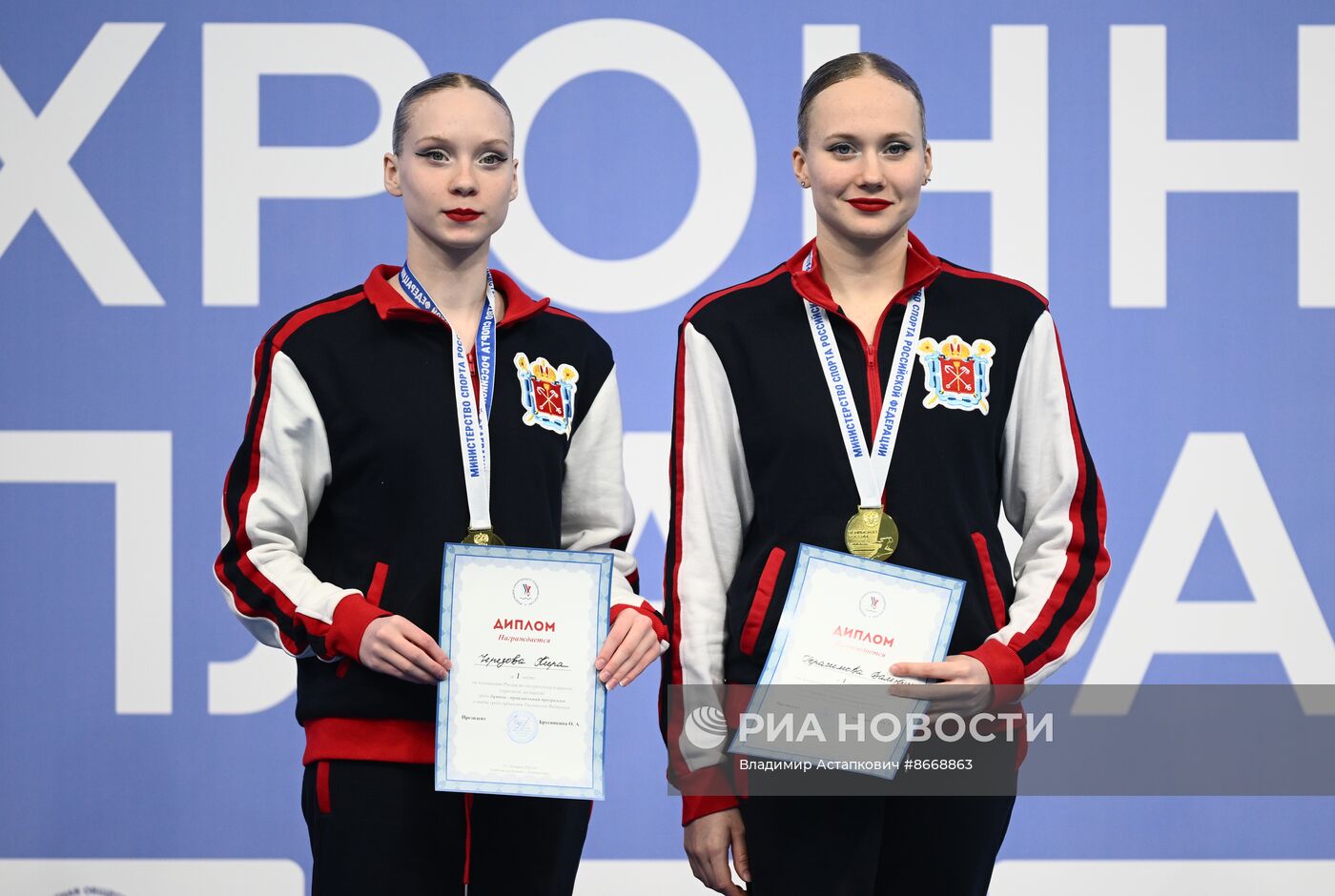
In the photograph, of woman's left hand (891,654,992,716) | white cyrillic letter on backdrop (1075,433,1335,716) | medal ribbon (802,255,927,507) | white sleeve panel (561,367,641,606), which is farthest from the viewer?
white cyrillic letter on backdrop (1075,433,1335,716)

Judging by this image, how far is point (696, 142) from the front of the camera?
11.2 ft

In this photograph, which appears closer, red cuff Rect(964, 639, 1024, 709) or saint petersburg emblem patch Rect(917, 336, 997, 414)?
red cuff Rect(964, 639, 1024, 709)

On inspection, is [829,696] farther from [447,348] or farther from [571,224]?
[571,224]

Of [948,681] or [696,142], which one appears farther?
[696,142]

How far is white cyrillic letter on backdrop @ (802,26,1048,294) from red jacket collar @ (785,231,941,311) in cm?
134

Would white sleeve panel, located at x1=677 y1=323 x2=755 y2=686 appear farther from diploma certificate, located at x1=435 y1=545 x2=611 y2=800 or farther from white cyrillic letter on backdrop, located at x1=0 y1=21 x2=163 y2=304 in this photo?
white cyrillic letter on backdrop, located at x1=0 y1=21 x2=163 y2=304

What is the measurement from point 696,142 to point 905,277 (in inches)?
57.5

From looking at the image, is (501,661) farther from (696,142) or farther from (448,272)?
(696,142)

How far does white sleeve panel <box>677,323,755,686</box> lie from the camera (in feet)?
6.44

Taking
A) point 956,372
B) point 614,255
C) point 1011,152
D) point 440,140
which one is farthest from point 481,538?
point 1011,152

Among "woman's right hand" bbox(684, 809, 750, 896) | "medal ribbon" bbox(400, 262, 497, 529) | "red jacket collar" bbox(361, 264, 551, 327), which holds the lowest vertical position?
"woman's right hand" bbox(684, 809, 750, 896)

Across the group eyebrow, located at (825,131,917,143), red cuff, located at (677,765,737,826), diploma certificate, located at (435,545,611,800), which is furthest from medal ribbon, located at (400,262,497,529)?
eyebrow, located at (825,131,917,143)

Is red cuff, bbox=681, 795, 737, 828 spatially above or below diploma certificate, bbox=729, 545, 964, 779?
below

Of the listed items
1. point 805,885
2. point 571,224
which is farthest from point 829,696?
point 571,224
